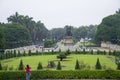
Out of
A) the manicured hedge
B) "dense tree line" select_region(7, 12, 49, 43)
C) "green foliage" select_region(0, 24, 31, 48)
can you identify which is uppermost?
"dense tree line" select_region(7, 12, 49, 43)

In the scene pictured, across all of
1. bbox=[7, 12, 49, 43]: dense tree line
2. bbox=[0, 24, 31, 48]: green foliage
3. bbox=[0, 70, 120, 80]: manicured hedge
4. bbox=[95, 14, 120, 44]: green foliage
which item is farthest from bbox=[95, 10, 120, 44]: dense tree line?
bbox=[0, 70, 120, 80]: manicured hedge

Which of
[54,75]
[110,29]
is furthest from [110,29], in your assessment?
[54,75]

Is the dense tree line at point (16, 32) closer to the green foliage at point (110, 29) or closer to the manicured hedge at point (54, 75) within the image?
the green foliage at point (110, 29)

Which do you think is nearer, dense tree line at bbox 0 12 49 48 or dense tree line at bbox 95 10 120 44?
dense tree line at bbox 0 12 49 48

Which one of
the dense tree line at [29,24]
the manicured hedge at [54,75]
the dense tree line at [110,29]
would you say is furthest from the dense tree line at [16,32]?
the manicured hedge at [54,75]

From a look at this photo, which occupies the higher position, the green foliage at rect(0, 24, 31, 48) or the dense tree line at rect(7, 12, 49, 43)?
the dense tree line at rect(7, 12, 49, 43)

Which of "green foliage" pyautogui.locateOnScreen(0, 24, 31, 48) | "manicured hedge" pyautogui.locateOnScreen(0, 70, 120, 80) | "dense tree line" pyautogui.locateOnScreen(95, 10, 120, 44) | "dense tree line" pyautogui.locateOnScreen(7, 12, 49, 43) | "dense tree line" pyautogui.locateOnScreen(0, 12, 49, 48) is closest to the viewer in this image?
"manicured hedge" pyautogui.locateOnScreen(0, 70, 120, 80)

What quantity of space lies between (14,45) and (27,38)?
1008cm

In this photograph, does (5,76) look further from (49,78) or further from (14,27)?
(14,27)

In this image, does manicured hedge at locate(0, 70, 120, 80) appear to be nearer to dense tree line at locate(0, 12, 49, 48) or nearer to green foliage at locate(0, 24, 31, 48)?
dense tree line at locate(0, 12, 49, 48)

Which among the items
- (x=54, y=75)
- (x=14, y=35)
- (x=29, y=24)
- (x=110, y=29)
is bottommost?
(x=54, y=75)

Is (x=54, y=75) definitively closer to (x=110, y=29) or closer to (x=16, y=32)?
(x=110, y=29)

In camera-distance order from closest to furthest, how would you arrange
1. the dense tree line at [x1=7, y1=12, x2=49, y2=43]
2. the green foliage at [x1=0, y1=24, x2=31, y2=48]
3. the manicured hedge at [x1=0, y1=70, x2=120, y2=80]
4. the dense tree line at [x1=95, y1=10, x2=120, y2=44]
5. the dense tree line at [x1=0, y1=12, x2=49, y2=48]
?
the manicured hedge at [x1=0, y1=70, x2=120, y2=80], the dense tree line at [x1=0, y1=12, x2=49, y2=48], the dense tree line at [x1=95, y1=10, x2=120, y2=44], the green foliage at [x1=0, y1=24, x2=31, y2=48], the dense tree line at [x1=7, y1=12, x2=49, y2=43]

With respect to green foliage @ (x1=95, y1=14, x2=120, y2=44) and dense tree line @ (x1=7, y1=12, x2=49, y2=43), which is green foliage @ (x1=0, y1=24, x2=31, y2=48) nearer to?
dense tree line @ (x1=7, y1=12, x2=49, y2=43)
